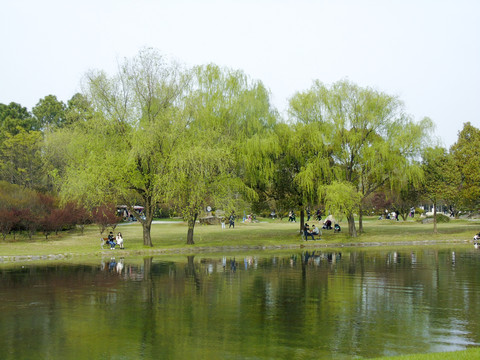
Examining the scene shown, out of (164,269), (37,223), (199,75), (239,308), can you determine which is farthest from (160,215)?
(239,308)

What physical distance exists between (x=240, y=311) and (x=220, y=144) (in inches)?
969

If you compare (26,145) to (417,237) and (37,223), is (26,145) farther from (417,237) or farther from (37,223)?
(417,237)

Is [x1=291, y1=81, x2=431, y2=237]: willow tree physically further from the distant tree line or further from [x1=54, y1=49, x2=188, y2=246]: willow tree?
[x1=54, y1=49, x2=188, y2=246]: willow tree

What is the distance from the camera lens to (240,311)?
14742 millimetres

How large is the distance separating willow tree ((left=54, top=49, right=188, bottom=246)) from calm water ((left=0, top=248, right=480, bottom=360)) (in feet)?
31.6

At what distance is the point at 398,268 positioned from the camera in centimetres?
2450

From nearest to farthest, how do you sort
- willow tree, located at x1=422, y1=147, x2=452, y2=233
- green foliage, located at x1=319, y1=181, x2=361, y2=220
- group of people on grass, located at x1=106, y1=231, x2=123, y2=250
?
group of people on grass, located at x1=106, y1=231, x2=123, y2=250 < green foliage, located at x1=319, y1=181, x2=361, y2=220 < willow tree, located at x1=422, y1=147, x2=452, y2=233

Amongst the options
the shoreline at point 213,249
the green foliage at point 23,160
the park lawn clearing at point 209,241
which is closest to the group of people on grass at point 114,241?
the park lawn clearing at point 209,241

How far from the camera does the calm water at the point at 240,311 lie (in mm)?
11016

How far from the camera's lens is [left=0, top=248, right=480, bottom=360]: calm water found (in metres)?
11.0

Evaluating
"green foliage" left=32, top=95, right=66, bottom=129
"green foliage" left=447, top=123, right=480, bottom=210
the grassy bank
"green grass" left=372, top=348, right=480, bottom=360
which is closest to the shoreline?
the grassy bank

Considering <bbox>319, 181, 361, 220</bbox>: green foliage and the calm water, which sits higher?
<bbox>319, 181, 361, 220</bbox>: green foliage

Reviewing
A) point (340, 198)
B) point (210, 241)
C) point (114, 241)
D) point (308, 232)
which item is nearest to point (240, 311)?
point (114, 241)

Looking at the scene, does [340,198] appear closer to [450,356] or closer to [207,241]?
[207,241]
